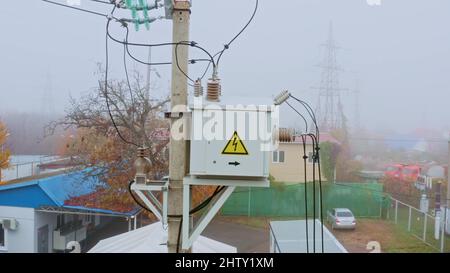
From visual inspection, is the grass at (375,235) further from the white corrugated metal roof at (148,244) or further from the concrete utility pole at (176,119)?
the concrete utility pole at (176,119)

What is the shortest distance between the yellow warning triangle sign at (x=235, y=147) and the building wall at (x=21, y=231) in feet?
25.0

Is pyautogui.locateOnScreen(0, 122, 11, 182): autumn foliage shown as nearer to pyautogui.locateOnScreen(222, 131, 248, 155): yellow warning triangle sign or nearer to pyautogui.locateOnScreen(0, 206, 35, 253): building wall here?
pyautogui.locateOnScreen(0, 206, 35, 253): building wall

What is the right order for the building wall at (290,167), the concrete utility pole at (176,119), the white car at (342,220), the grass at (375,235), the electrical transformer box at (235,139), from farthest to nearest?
the building wall at (290,167), the white car at (342,220), the grass at (375,235), the concrete utility pole at (176,119), the electrical transformer box at (235,139)

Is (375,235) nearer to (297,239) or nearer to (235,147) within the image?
(297,239)

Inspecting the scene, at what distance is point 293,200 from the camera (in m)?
12.2

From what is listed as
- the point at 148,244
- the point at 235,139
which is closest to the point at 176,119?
the point at 235,139

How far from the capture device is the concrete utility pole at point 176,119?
190 centimetres

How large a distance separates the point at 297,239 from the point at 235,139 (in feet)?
10.6

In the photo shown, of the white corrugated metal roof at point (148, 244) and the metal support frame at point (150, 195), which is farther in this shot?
the white corrugated metal roof at point (148, 244)

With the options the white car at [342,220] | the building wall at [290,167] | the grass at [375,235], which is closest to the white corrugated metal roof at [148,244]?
the grass at [375,235]

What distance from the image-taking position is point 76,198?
8.49 m

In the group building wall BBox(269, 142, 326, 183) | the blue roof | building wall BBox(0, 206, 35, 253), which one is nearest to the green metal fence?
building wall BBox(269, 142, 326, 183)

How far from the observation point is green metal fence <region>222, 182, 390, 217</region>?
12.0 m
